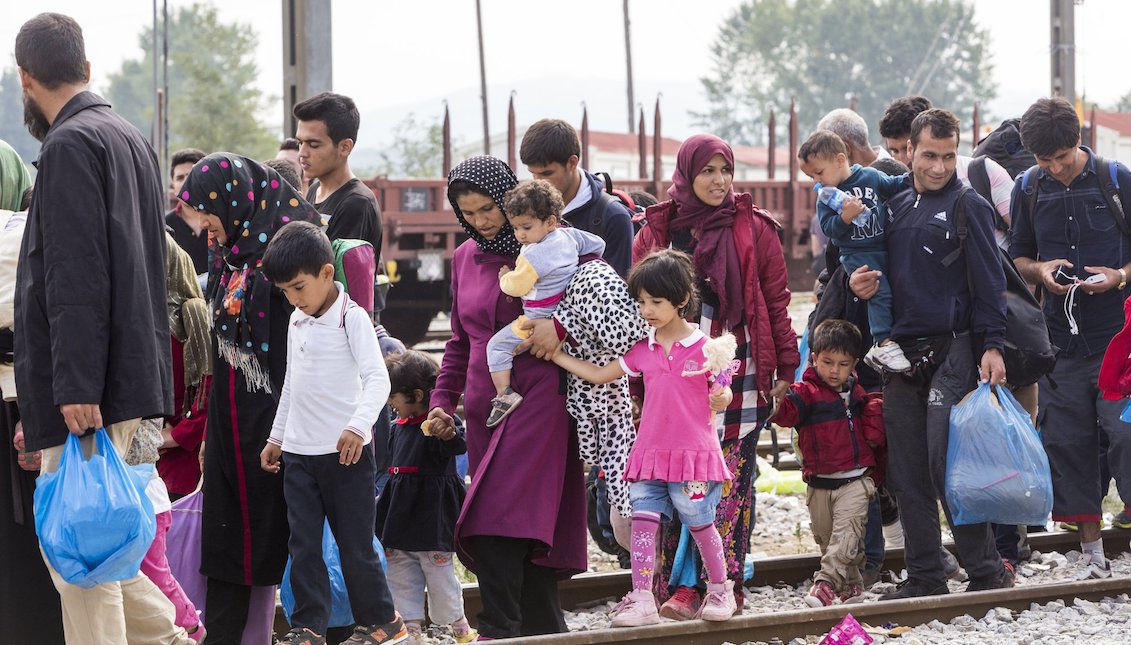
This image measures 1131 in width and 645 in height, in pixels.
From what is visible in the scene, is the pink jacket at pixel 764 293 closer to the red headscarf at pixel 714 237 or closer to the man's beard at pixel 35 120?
the red headscarf at pixel 714 237

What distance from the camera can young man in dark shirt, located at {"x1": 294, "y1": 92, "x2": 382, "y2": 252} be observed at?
19.1 feet

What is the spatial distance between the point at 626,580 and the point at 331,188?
7.71 ft

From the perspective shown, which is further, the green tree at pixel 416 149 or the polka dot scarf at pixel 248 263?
the green tree at pixel 416 149

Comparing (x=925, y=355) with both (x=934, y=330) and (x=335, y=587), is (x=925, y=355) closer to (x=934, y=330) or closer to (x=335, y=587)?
(x=934, y=330)

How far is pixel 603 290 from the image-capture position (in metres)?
5.16

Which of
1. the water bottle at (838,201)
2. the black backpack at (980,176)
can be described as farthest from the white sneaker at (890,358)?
the black backpack at (980,176)

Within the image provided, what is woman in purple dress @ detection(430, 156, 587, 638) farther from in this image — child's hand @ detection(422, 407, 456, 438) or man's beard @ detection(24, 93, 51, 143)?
man's beard @ detection(24, 93, 51, 143)

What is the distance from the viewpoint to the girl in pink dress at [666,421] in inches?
204

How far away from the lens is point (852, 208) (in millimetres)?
6184

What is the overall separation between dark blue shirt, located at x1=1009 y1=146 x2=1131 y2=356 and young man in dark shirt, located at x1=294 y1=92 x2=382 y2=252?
3463mm

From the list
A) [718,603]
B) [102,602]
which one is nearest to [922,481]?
[718,603]

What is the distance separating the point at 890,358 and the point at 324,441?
2674 millimetres

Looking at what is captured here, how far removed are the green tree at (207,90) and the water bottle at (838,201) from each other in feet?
152

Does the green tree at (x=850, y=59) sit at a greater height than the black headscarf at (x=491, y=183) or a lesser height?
greater
